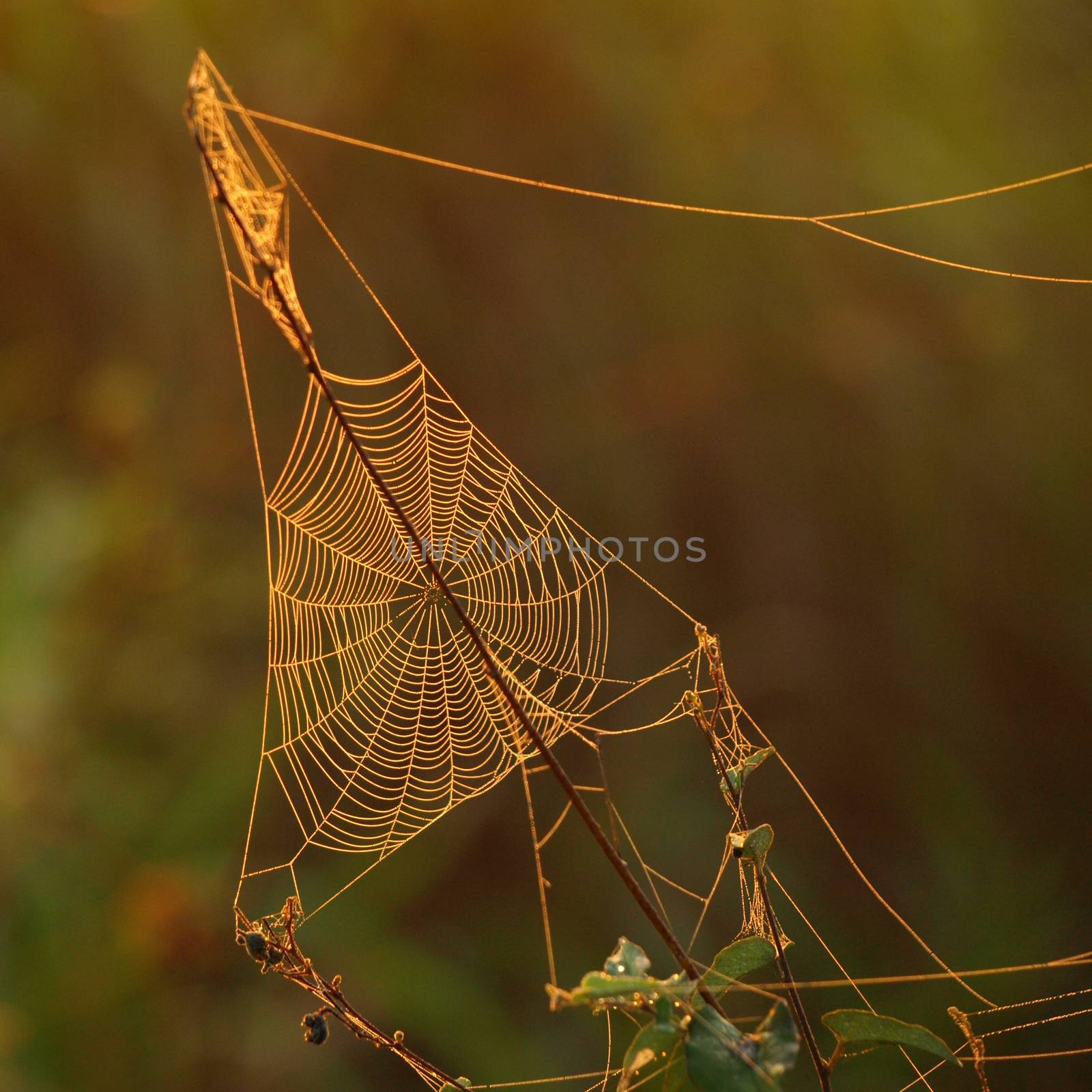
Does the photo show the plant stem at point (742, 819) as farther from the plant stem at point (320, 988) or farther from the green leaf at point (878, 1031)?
the plant stem at point (320, 988)

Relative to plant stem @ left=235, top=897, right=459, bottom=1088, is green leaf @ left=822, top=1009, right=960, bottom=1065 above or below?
above

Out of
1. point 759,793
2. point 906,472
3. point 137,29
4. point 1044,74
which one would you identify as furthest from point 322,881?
point 1044,74

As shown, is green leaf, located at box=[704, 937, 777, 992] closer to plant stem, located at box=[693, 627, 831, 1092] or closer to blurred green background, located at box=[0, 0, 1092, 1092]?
plant stem, located at box=[693, 627, 831, 1092]

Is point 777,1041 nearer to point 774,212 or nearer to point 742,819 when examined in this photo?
point 742,819

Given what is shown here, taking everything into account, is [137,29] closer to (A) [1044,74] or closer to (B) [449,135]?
(B) [449,135]

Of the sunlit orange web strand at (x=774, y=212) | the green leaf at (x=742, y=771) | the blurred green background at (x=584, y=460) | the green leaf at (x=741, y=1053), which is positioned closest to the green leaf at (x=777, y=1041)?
the green leaf at (x=741, y=1053)

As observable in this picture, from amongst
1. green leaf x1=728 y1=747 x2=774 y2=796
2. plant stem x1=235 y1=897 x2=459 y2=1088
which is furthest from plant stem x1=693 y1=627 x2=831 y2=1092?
plant stem x1=235 y1=897 x2=459 y2=1088

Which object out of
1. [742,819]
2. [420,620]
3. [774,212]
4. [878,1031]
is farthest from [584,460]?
[878,1031]
